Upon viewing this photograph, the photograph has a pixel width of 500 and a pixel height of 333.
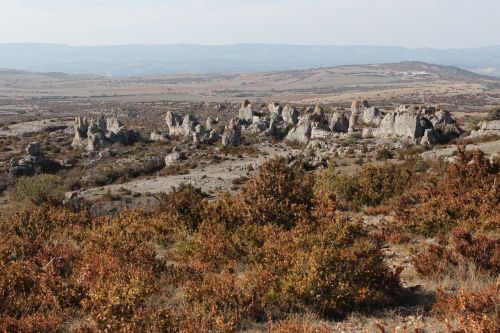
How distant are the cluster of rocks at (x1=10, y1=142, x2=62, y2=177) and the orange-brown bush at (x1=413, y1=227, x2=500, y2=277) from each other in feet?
132

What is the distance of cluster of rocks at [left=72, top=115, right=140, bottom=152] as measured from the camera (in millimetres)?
54250

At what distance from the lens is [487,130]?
42.4 m

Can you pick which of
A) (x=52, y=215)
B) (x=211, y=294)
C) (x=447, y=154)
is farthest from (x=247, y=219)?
(x=447, y=154)

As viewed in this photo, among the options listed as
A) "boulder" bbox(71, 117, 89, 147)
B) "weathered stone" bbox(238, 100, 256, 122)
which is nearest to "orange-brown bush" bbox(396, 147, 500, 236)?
"boulder" bbox(71, 117, 89, 147)

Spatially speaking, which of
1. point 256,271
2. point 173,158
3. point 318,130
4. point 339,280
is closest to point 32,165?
point 173,158

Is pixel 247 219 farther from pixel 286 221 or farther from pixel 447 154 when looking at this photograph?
pixel 447 154

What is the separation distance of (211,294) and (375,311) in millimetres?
3004

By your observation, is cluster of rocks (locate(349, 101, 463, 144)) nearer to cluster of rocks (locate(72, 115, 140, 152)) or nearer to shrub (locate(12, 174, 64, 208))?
cluster of rocks (locate(72, 115, 140, 152))

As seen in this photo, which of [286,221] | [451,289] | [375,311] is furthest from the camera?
[286,221]

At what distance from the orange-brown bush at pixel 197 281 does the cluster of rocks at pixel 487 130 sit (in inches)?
1387

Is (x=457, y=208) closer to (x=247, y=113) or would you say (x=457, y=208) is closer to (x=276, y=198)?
(x=276, y=198)

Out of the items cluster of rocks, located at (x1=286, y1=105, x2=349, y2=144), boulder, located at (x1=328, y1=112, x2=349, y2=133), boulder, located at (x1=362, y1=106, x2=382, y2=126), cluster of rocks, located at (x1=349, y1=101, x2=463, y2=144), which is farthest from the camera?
boulder, located at (x1=362, y1=106, x2=382, y2=126)

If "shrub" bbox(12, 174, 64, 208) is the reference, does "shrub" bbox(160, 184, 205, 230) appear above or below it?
above

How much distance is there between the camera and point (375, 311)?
305 inches
